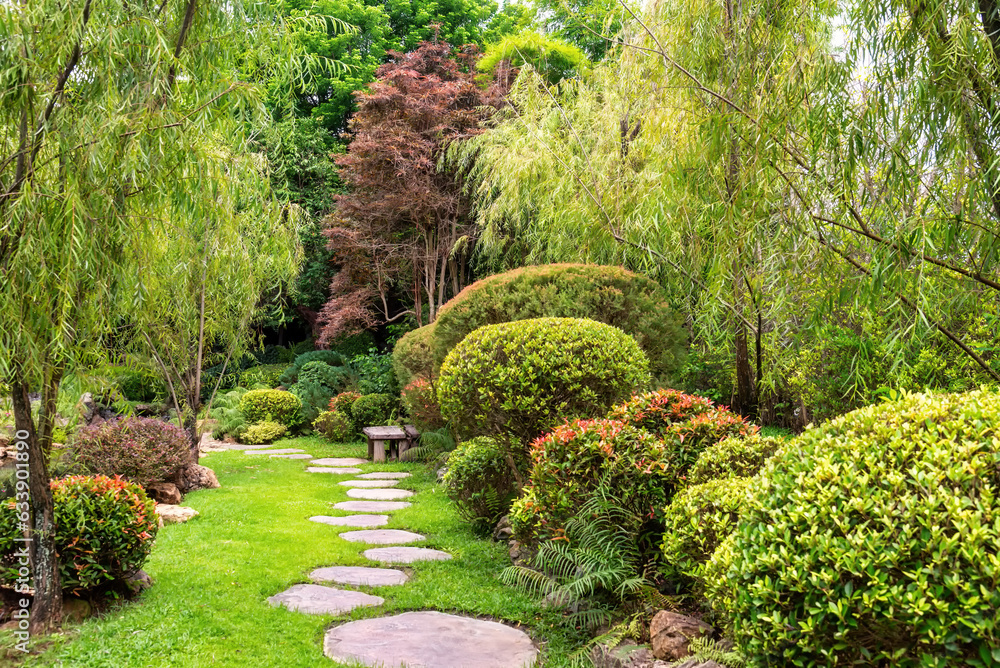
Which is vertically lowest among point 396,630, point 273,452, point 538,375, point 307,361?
point 273,452

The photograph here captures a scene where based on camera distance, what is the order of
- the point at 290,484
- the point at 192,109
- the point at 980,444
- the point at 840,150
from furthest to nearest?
the point at 290,484 < the point at 840,150 < the point at 192,109 < the point at 980,444

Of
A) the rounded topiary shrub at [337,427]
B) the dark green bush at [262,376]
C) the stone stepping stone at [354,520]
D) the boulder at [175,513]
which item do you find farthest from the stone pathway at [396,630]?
the dark green bush at [262,376]

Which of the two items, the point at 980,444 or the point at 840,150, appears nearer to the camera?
the point at 980,444

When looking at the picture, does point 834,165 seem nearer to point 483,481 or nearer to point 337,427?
point 483,481

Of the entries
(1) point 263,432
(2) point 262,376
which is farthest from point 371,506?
(2) point 262,376

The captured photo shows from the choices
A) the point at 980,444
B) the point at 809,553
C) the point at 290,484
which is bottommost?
the point at 290,484

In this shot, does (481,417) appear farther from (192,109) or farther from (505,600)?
(192,109)

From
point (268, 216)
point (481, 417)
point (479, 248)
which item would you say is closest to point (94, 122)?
point (268, 216)

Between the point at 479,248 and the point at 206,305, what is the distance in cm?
754

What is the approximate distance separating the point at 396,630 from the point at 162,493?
4.55 m

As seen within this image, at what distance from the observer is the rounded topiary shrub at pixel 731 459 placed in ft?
11.7

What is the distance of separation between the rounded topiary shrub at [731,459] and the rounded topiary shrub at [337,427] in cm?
981

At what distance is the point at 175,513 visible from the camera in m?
6.39

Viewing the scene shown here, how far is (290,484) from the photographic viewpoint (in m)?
8.34
